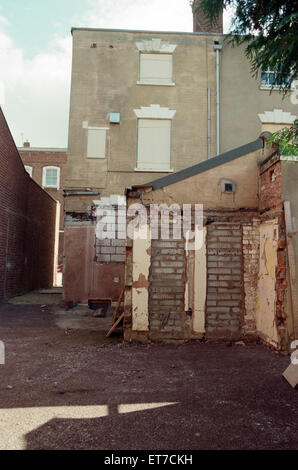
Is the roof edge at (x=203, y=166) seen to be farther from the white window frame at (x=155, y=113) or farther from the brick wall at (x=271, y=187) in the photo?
the white window frame at (x=155, y=113)

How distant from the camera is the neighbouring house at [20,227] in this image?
12.9m

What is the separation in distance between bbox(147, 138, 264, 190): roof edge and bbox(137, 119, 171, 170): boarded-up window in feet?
18.7

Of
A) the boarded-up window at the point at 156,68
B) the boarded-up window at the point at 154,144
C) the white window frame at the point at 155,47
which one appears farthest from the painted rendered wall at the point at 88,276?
the white window frame at the point at 155,47

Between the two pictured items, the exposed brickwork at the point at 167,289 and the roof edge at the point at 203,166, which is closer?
the exposed brickwork at the point at 167,289

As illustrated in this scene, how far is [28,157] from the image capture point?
26.0 meters

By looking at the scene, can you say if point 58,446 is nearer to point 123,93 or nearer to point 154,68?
point 123,93

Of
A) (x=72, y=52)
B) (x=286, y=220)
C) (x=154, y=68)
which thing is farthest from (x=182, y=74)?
(x=286, y=220)

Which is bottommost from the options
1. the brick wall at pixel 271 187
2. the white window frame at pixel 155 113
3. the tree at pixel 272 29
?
the brick wall at pixel 271 187

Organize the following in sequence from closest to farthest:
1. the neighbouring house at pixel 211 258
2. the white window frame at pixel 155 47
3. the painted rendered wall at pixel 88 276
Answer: the neighbouring house at pixel 211 258 < the painted rendered wall at pixel 88 276 < the white window frame at pixel 155 47

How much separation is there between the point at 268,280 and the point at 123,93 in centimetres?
968

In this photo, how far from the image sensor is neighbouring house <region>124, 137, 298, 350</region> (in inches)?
278

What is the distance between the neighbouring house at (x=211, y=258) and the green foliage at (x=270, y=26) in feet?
7.22

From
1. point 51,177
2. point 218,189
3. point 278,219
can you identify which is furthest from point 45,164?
point 278,219

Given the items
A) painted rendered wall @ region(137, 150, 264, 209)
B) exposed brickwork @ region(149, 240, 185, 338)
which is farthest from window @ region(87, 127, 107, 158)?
exposed brickwork @ region(149, 240, 185, 338)
